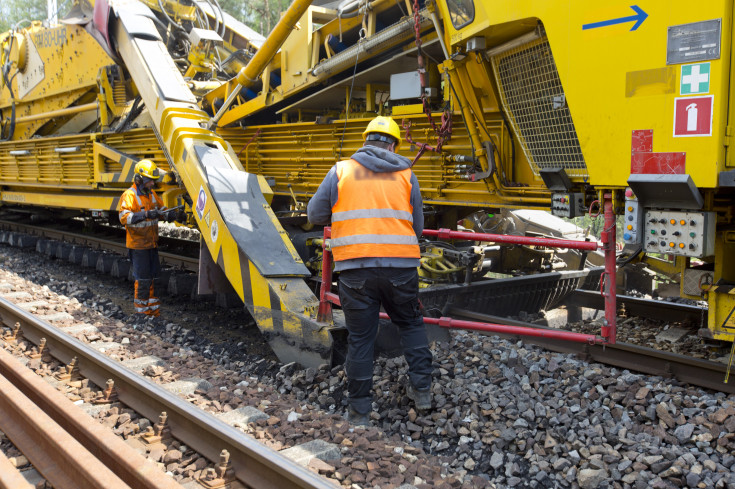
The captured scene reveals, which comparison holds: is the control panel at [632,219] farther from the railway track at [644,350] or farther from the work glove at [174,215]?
the work glove at [174,215]

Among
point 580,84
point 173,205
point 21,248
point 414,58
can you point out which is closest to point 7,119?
point 21,248

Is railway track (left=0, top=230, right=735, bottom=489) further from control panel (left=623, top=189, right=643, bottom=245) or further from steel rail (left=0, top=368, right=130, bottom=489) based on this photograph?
control panel (left=623, top=189, right=643, bottom=245)

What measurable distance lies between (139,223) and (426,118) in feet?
11.5

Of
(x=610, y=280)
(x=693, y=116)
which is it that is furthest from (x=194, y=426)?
(x=693, y=116)

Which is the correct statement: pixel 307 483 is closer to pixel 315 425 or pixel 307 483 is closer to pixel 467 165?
pixel 315 425

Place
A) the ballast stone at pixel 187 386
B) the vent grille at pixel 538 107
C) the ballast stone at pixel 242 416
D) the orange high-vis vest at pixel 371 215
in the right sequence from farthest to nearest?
the vent grille at pixel 538 107
the ballast stone at pixel 187 386
the orange high-vis vest at pixel 371 215
the ballast stone at pixel 242 416

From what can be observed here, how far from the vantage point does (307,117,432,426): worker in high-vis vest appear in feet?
13.0

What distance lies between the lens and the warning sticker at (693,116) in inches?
139

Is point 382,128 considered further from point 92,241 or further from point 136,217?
point 92,241

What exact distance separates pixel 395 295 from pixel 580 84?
1825 millimetres

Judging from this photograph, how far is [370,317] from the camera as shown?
4.09 meters

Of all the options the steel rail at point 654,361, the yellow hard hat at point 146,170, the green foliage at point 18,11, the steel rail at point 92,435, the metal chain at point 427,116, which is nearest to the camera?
the steel rail at point 92,435

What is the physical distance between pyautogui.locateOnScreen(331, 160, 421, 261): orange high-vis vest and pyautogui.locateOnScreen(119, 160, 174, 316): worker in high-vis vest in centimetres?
370

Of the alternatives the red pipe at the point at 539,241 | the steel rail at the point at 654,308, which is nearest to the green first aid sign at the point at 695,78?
the red pipe at the point at 539,241
